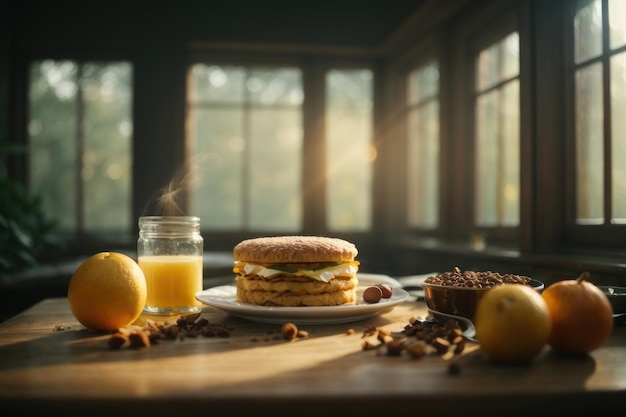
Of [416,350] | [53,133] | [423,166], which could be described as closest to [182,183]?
[53,133]

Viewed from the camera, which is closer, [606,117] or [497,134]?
[606,117]

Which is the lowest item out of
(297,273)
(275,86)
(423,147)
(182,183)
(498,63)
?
(297,273)

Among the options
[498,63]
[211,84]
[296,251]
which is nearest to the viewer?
[296,251]

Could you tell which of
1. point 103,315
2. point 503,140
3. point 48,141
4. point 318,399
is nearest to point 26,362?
point 103,315

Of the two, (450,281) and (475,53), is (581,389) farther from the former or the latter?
(475,53)

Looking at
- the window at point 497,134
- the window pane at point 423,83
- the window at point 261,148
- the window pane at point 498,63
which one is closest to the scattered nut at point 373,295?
the window at point 497,134

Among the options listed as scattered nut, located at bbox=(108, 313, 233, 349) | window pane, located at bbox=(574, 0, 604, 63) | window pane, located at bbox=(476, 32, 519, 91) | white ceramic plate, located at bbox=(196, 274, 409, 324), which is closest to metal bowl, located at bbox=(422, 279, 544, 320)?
white ceramic plate, located at bbox=(196, 274, 409, 324)

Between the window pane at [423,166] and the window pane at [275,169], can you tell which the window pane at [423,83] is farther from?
the window pane at [275,169]

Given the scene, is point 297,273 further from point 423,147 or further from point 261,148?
point 261,148
